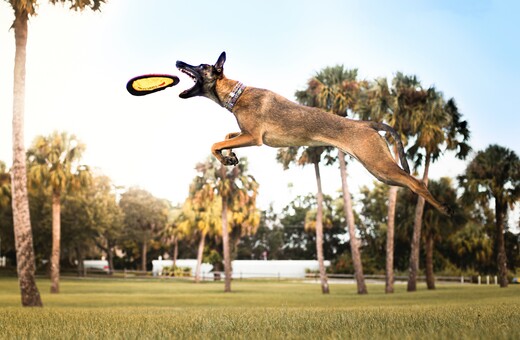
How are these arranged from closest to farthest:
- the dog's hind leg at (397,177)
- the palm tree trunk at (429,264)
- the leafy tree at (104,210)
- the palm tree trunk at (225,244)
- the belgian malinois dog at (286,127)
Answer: the dog's hind leg at (397,177), the belgian malinois dog at (286,127), the palm tree trunk at (429,264), the palm tree trunk at (225,244), the leafy tree at (104,210)

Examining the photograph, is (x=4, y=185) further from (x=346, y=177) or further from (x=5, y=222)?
(x=346, y=177)

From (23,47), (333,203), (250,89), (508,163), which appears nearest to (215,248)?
(333,203)

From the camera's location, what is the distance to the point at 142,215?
275ft

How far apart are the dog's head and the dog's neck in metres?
0.06

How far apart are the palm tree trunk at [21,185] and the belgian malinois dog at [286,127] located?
782 inches

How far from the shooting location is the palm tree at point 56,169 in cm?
4388

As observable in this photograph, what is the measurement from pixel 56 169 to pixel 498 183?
31.3 meters

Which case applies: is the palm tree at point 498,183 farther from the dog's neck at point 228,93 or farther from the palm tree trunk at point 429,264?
the dog's neck at point 228,93

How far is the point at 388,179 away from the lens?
616 centimetres

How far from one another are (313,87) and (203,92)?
36.3 meters

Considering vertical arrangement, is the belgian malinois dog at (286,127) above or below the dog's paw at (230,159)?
above

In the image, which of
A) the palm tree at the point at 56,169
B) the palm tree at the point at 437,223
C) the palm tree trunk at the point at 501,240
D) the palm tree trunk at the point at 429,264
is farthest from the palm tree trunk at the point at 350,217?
the palm tree at the point at 56,169

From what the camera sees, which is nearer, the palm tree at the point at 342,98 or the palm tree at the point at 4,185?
the palm tree at the point at 342,98

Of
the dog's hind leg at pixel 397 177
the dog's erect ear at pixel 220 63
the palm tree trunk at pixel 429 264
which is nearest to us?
the dog's hind leg at pixel 397 177
